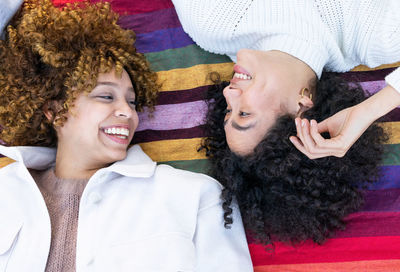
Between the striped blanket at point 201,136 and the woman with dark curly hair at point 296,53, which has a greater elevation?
the woman with dark curly hair at point 296,53

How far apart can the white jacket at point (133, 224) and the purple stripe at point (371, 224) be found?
1.99ft

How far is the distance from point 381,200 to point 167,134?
4.38ft

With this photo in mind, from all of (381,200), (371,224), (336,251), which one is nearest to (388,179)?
(381,200)

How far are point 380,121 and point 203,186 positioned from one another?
1.08m

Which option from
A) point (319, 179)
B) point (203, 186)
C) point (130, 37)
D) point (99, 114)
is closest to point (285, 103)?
point (319, 179)

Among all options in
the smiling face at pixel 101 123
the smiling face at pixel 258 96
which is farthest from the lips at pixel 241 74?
the smiling face at pixel 101 123

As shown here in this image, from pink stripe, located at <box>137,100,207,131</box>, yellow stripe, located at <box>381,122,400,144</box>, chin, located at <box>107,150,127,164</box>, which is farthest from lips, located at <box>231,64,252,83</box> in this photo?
yellow stripe, located at <box>381,122,400,144</box>

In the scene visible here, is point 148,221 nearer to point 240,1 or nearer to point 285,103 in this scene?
point 285,103

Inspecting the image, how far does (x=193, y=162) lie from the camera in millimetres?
2381

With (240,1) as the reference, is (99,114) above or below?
below

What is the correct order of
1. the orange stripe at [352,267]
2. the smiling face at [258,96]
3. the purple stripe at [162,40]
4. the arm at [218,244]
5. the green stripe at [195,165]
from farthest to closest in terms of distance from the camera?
the purple stripe at [162,40] → the green stripe at [195,165] → the orange stripe at [352,267] → the arm at [218,244] → the smiling face at [258,96]

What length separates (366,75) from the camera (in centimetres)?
226

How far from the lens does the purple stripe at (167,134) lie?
240 cm

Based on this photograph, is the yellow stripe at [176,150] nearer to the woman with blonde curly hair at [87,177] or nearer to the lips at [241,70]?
the woman with blonde curly hair at [87,177]
